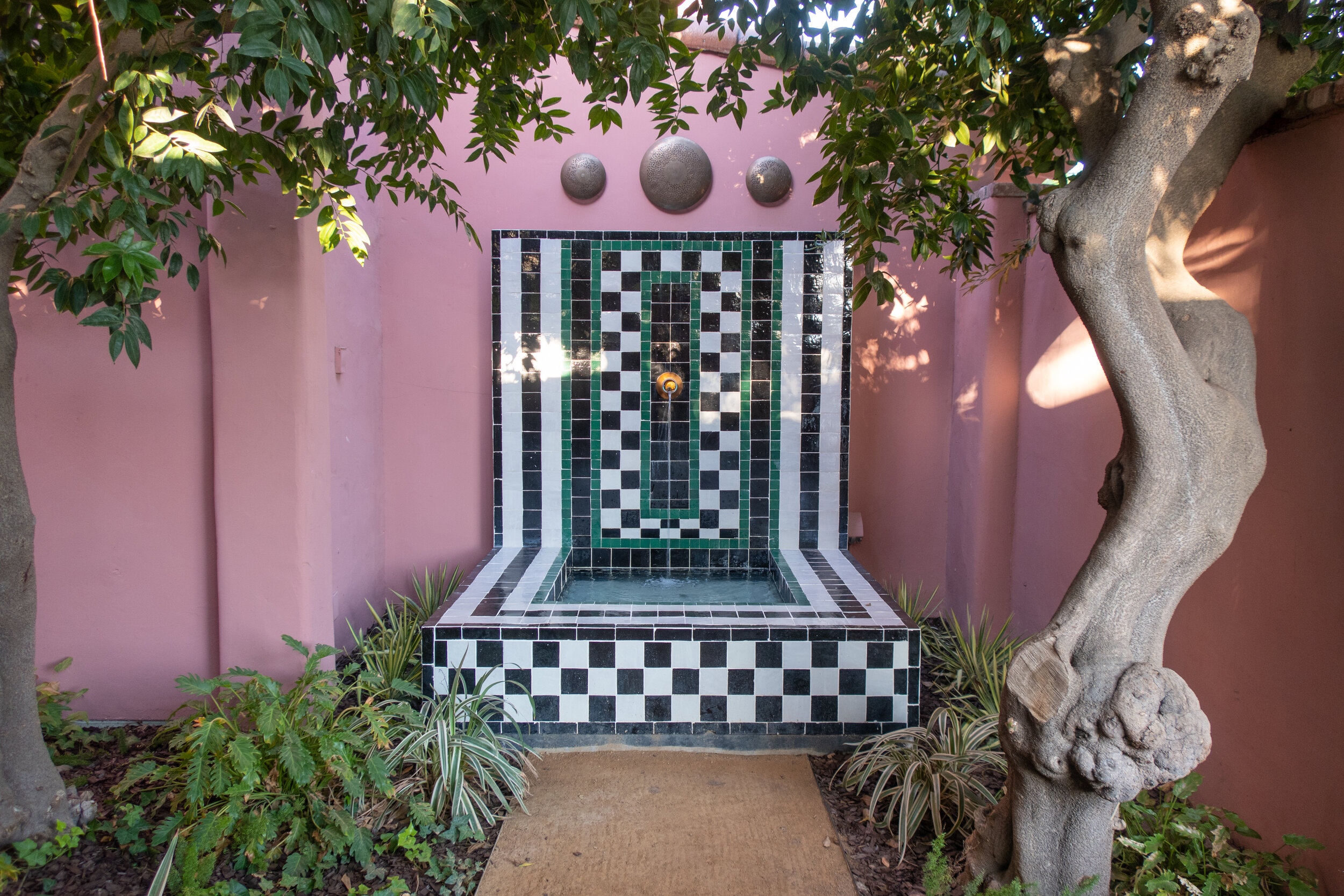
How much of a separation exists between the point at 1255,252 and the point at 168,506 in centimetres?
362

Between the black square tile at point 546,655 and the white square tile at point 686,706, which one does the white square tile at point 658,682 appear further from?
the black square tile at point 546,655

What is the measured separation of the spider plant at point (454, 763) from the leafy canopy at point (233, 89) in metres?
1.46

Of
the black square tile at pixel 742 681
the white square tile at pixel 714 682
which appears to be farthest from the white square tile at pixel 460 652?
the black square tile at pixel 742 681

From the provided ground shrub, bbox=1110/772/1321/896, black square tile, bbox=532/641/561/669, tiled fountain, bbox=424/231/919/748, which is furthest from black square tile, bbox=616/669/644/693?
ground shrub, bbox=1110/772/1321/896

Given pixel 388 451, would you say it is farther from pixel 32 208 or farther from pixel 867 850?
pixel 867 850

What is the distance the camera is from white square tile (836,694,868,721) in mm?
2910

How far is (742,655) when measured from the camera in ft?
9.55

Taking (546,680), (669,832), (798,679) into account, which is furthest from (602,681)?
(798,679)

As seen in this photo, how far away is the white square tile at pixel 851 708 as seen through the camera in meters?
2.91

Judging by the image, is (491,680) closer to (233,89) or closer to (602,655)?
(602,655)

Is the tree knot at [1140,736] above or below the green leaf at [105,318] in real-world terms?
below

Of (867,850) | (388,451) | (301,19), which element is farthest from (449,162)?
(867,850)

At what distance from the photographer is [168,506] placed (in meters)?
2.89

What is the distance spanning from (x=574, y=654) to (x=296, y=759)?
1.02 meters
